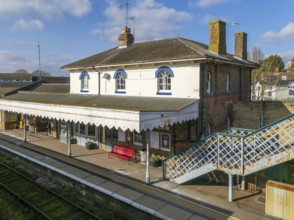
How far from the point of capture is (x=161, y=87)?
50.2ft

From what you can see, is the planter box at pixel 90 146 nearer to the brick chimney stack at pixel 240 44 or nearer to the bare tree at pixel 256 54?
the brick chimney stack at pixel 240 44

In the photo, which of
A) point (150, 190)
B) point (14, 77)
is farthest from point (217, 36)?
point (14, 77)

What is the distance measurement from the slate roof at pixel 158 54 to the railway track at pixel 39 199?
8.84 meters

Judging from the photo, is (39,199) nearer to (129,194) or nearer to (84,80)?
(129,194)

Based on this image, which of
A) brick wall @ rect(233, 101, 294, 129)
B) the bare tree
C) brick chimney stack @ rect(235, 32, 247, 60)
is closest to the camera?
brick wall @ rect(233, 101, 294, 129)

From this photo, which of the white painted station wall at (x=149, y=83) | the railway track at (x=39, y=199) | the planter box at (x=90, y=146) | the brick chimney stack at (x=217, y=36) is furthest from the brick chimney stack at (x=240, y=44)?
the railway track at (x=39, y=199)

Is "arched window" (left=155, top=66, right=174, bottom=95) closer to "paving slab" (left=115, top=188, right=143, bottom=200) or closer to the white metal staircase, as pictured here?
the white metal staircase

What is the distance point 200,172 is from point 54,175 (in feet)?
25.1

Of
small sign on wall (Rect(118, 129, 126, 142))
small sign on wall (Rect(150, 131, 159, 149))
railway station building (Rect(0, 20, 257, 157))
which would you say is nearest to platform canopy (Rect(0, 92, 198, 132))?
railway station building (Rect(0, 20, 257, 157))

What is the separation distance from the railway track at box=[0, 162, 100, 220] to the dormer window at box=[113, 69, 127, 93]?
800 cm

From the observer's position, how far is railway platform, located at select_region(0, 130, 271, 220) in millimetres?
9023

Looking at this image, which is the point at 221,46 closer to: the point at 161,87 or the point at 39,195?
the point at 161,87

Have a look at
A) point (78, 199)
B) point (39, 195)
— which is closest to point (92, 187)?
point (78, 199)

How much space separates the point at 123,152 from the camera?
50.1 feet
